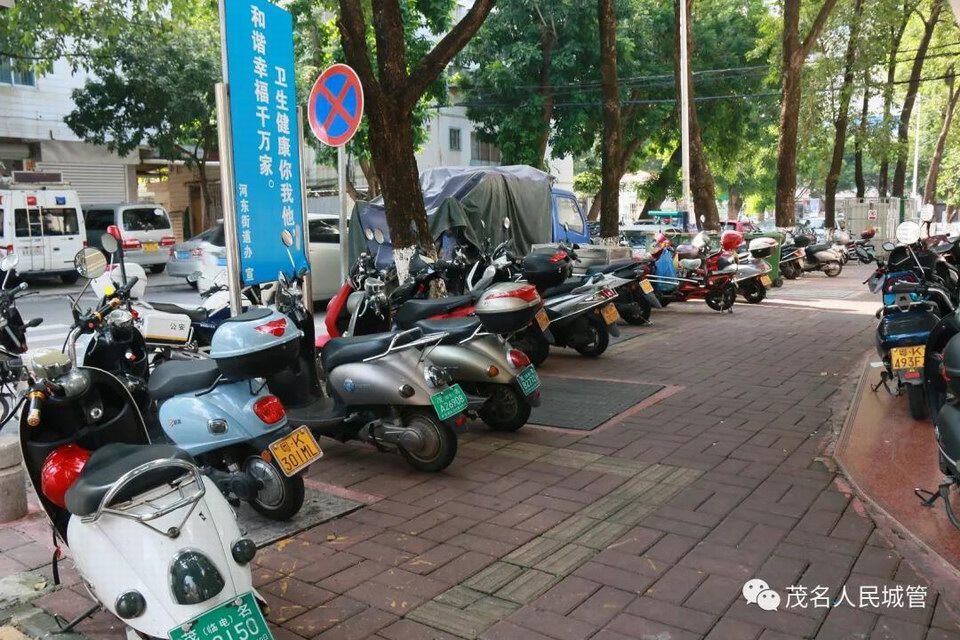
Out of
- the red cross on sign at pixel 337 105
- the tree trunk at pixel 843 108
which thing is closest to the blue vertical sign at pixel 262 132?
the red cross on sign at pixel 337 105

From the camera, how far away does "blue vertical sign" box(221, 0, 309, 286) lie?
5.53m

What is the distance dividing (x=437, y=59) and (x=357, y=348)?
4440 mm

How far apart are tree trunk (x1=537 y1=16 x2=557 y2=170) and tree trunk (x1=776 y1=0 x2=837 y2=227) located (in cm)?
689

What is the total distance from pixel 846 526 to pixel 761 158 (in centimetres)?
3506

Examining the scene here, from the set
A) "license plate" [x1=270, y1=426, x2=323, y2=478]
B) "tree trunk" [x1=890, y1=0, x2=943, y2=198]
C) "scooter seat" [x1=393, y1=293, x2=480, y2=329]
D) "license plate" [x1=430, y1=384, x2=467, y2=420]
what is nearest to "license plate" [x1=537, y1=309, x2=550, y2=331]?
"scooter seat" [x1=393, y1=293, x2=480, y2=329]

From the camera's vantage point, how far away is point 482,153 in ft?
105

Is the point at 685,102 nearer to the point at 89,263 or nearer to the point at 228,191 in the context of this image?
the point at 228,191

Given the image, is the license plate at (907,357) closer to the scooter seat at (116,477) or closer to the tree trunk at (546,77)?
the scooter seat at (116,477)

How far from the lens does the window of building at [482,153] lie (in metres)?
31.5

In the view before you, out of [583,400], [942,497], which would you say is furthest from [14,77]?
[942,497]

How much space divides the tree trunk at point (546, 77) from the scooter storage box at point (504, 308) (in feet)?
61.7

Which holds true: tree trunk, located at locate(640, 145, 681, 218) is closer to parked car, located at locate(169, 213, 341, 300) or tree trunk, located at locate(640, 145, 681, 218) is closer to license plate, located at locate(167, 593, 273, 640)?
parked car, located at locate(169, 213, 341, 300)

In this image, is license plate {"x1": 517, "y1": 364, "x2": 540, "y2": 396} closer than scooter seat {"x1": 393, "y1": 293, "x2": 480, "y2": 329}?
Yes

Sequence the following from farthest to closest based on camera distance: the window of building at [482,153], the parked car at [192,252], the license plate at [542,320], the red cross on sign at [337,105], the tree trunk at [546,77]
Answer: the window of building at [482,153] < the tree trunk at [546,77] < the parked car at [192,252] < the license plate at [542,320] < the red cross on sign at [337,105]
